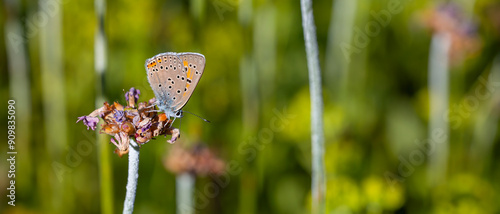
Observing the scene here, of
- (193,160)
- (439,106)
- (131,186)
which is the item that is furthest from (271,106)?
(131,186)

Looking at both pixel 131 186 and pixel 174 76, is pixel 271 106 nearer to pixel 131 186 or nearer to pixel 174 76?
pixel 174 76

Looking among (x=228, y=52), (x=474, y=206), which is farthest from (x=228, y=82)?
(x=474, y=206)

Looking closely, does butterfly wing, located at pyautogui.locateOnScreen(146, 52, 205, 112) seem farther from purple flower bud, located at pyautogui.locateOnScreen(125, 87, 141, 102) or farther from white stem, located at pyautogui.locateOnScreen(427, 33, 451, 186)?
white stem, located at pyautogui.locateOnScreen(427, 33, 451, 186)

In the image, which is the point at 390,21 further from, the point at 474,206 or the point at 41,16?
the point at 41,16

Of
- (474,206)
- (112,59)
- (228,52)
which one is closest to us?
(474,206)

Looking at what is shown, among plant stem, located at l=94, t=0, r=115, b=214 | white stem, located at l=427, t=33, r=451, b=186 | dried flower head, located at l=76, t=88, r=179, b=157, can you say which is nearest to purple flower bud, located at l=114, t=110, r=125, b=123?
dried flower head, located at l=76, t=88, r=179, b=157

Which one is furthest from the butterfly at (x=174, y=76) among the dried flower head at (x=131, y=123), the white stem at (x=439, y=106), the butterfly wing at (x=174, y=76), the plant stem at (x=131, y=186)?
the white stem at (x=439, y=106)
